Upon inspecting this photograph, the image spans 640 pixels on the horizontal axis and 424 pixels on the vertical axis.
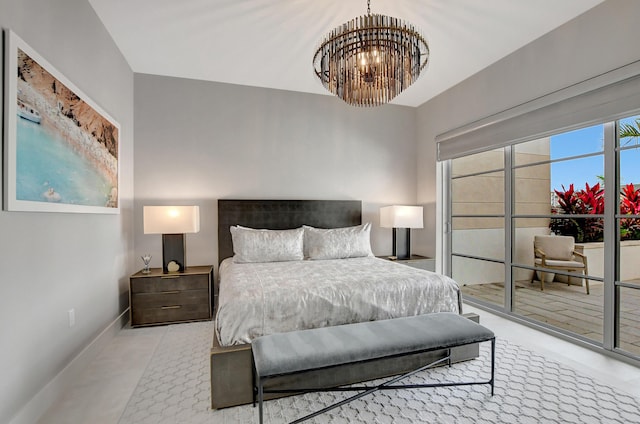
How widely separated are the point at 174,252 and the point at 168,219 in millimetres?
447

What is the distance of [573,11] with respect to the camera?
8.27 feet

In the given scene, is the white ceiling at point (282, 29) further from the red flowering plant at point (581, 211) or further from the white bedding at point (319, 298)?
the white bedding at point (319, 298)

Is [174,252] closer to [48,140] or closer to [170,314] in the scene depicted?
[170,314]

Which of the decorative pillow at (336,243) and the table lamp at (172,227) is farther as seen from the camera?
the decorative pillow at (336,243)

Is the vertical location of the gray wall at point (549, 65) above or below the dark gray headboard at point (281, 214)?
above

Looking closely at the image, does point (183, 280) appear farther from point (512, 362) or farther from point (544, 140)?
point (544, 140)

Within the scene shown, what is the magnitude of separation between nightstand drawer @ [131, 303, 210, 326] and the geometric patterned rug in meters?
0.86

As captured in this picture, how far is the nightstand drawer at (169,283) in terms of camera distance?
10.2 feet

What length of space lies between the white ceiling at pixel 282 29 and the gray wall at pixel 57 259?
13.6 inches

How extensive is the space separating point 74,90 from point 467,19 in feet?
10.3

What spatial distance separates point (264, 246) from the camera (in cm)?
337

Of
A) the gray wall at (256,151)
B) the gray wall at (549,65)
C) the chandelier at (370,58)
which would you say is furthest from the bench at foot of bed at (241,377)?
the gray wall at (549,65)

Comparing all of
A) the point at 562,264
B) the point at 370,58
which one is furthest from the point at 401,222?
the point at 370,58

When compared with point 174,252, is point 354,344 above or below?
below
